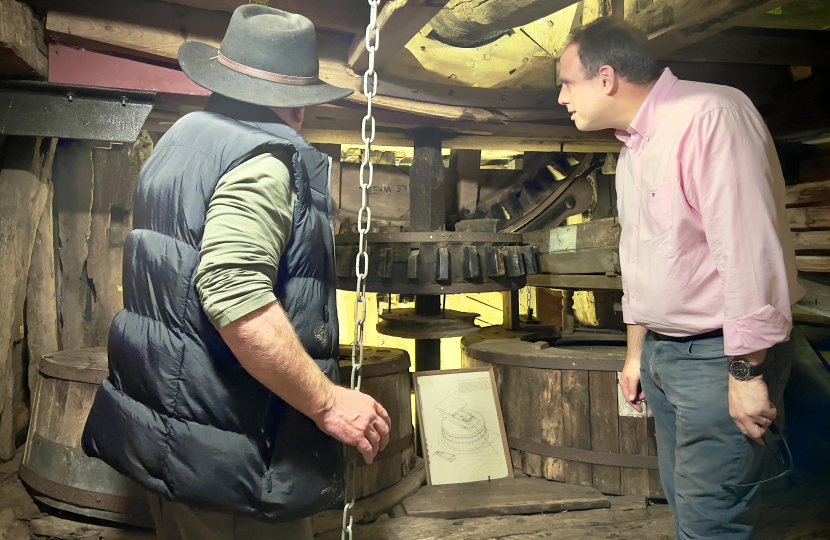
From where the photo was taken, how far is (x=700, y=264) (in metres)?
1.64

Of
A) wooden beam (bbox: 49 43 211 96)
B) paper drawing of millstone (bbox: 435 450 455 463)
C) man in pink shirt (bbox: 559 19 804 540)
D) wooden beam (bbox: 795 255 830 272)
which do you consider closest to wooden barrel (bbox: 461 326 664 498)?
paper drawing of millstone (bbox: 435 450 455 463)

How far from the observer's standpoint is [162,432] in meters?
1.39

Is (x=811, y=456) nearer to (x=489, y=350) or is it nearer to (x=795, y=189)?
(x=795, y=189)

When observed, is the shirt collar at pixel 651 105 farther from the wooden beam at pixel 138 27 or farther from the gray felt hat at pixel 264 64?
the wooden beam at pixel 138 27

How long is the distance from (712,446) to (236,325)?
1.36m

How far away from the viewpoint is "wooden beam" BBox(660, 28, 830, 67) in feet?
9.55

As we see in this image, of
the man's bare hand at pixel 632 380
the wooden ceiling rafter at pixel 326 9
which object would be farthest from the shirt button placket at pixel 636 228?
the wooden ceiling rafter at pixel 326 9

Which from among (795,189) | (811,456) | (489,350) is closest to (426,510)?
(489,350)

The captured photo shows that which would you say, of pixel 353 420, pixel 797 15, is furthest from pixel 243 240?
pixel 797 15

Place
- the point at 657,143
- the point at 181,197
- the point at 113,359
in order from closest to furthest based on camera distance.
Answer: the point at 181,197
the point at 113,359
the point at 657,143

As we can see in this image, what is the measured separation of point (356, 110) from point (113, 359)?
6.77 ft

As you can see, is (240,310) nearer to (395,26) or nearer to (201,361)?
(201,361)

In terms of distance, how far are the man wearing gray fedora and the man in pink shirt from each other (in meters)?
0.94

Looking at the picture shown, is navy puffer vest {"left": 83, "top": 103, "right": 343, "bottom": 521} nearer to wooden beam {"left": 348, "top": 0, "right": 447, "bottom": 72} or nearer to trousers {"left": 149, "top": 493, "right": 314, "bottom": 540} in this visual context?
trousers {"left": 149, "top": 493, "right": 314, "bottom": 540}
